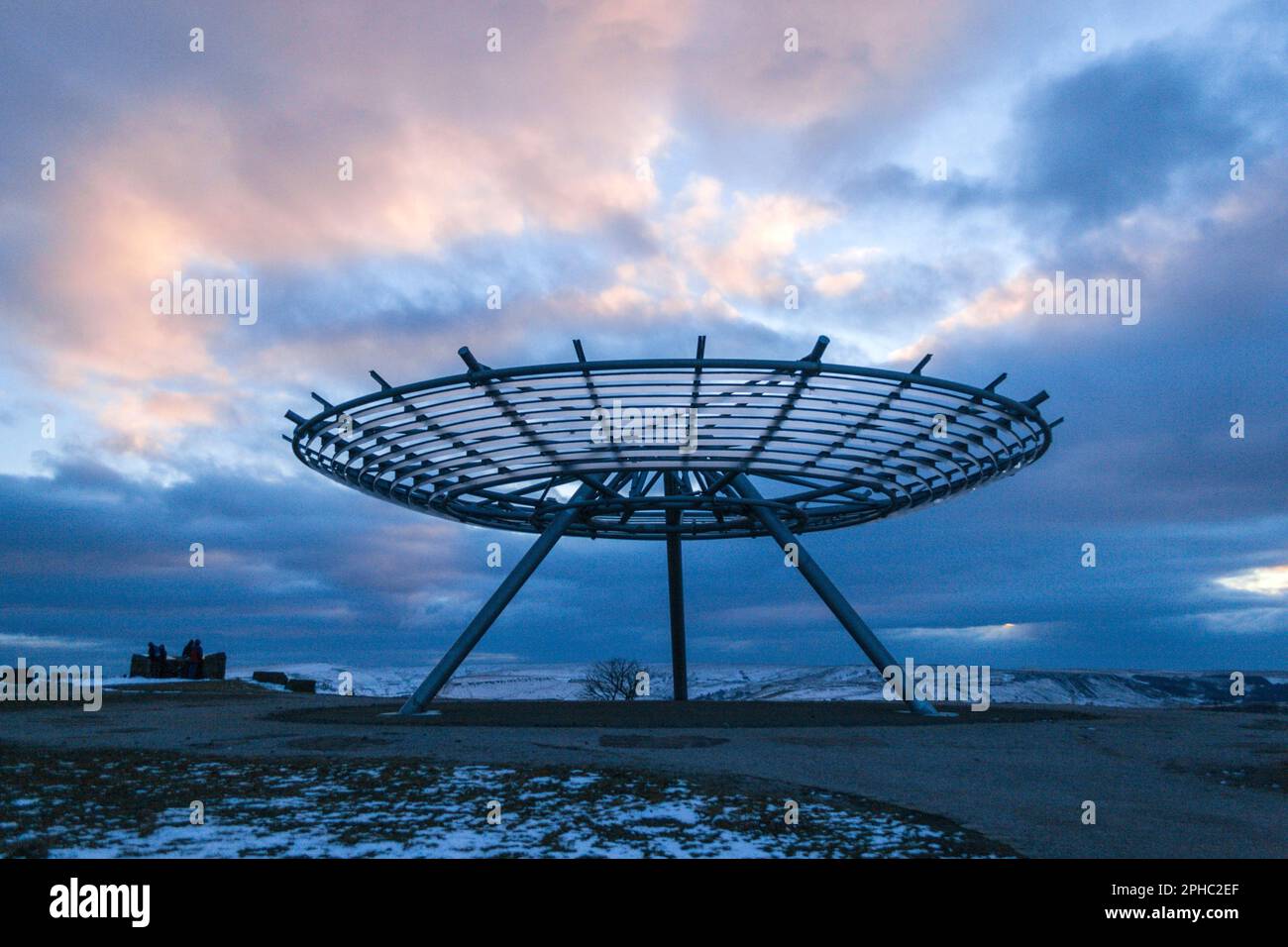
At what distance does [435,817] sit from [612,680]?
43257 mm

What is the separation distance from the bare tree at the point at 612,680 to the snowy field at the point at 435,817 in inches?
1456

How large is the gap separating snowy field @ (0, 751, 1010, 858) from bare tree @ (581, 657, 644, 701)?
36984 mm

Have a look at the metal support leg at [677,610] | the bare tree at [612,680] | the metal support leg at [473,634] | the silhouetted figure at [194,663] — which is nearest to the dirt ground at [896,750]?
the metal support leg at [473,634]

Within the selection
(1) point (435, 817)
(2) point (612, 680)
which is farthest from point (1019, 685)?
(1) point (435, 817)

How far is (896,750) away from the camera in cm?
1461

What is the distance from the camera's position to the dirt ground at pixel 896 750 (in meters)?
8.97

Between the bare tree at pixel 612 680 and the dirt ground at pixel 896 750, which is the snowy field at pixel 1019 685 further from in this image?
the dirt ground at pixel 896 750

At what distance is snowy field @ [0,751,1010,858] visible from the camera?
24.4ft

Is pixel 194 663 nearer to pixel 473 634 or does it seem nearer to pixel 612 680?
pixel 612 680

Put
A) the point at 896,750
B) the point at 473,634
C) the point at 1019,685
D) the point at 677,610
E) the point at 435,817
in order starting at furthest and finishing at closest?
the point at 1019,685, the point at 677,610, the point at 473,634, the point at 896,750, the point at 435,817

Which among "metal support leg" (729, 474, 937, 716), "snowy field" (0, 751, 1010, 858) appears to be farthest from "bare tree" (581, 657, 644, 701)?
"snowy field" (0, 751, 1010, 858)
